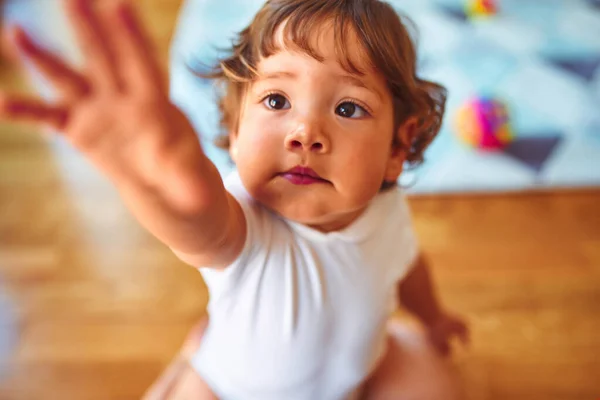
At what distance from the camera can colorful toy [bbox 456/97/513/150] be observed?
4.55 feet

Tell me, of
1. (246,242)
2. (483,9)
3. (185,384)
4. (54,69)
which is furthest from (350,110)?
(483,9)

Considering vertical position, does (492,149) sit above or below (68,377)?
above

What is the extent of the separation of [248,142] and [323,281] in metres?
0.15

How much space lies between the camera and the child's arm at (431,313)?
32.7 inches

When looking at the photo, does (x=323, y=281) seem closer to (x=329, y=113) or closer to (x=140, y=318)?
(x=329, y=113)

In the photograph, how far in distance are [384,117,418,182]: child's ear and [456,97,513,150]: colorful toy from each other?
33.4 inches

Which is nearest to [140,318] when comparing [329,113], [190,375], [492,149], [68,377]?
[68,377]

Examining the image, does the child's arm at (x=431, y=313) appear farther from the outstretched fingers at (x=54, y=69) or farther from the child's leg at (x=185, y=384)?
the outstretched fingers at (x=54, y=69)

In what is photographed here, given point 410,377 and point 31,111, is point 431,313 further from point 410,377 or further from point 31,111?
point 31,111

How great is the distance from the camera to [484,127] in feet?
4.53

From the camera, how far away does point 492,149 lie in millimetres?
1388

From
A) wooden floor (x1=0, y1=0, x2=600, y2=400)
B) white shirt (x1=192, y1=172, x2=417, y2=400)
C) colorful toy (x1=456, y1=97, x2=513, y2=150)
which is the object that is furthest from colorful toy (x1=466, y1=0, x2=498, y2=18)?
white shirt (x1=192, y1=172, x2=417, y2=400)

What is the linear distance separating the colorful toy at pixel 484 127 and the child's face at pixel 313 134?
909mm

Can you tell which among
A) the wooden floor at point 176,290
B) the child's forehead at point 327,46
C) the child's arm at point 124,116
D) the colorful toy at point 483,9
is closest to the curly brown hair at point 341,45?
the child's forehead at point 327,46
